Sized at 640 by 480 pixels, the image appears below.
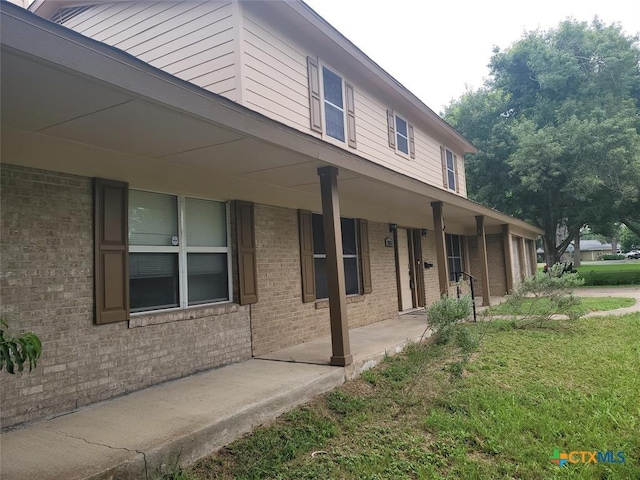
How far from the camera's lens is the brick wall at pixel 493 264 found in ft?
52.6

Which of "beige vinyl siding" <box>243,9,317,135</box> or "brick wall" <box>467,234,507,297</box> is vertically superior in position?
"beige vinyl siding" <box>243,9,317,135</box>

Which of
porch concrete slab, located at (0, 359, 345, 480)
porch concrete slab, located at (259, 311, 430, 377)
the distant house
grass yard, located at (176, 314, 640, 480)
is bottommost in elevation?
grass yard, located at (176, 314, 640, 480)

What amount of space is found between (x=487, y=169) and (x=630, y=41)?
910 cm

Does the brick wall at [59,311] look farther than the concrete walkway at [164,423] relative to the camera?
Yes

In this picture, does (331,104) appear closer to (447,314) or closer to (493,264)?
(447,314)

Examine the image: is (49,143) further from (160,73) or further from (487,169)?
(487,169)

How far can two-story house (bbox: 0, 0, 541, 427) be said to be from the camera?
132 inches

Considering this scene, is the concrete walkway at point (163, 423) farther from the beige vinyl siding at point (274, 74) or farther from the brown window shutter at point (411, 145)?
the brown window shutter at point (411, 145)

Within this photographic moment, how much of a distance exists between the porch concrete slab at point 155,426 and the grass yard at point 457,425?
0.48 ft

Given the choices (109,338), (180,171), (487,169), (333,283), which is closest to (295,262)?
(333,283)

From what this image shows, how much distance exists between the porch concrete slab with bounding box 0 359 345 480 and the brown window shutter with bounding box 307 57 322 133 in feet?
13.9

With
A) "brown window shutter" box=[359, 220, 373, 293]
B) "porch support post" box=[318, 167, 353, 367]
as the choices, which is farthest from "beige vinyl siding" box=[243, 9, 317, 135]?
"brown window shutter" box=[359, 220, 373, 293]

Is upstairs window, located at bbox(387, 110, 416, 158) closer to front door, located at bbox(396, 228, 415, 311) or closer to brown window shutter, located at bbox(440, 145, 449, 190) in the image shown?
front door, located at bbox(396, 228, 415, 311)

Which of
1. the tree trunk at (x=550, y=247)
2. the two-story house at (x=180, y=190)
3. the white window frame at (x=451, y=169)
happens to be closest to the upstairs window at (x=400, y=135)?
the two-story house at (x=180, y=190)
